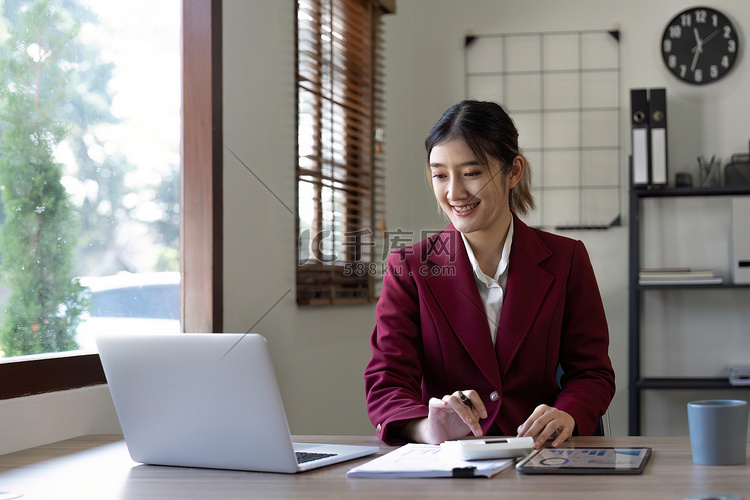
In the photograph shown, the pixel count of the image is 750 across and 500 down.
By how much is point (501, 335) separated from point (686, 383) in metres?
2.14

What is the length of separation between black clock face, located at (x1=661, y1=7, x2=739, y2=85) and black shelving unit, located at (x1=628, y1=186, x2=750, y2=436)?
0.56 meters

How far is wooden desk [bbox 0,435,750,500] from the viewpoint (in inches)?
36.1

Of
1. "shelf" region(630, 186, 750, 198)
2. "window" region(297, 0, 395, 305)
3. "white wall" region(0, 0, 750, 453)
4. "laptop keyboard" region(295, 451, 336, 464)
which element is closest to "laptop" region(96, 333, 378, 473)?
"laptop keyboard" region(295, 451, 336, 464)

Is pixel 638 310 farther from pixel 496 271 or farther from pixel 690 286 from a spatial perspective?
pixel 496 271

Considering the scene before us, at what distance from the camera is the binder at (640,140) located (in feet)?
10.8

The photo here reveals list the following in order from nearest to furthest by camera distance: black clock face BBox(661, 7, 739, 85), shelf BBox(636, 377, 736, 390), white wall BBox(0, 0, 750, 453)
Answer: white wall BBox(0, 0, 750, 453) < shelf BBox(636, 377, 736, 390) < black clock face BBox(661, 7, 739, 85)


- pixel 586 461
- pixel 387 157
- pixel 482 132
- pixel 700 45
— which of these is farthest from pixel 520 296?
pixel 700 45

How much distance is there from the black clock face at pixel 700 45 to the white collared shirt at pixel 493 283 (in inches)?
92.8

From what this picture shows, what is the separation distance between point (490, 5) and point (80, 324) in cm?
275

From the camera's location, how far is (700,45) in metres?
3.52

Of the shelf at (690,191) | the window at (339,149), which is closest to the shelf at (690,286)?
the shelf at (690,191)

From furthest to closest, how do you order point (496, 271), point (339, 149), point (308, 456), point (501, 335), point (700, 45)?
point (700, 45) → point (339, 149) → point (496, 271) → point (501, 335) → point (308, 456)

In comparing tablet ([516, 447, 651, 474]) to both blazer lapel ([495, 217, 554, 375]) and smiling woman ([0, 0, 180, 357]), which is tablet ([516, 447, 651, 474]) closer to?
blazer lapel ([495, 217, 554, 375])

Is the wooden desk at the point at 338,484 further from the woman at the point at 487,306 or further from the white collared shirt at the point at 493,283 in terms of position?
the white collared shirt at the point at 493,283
